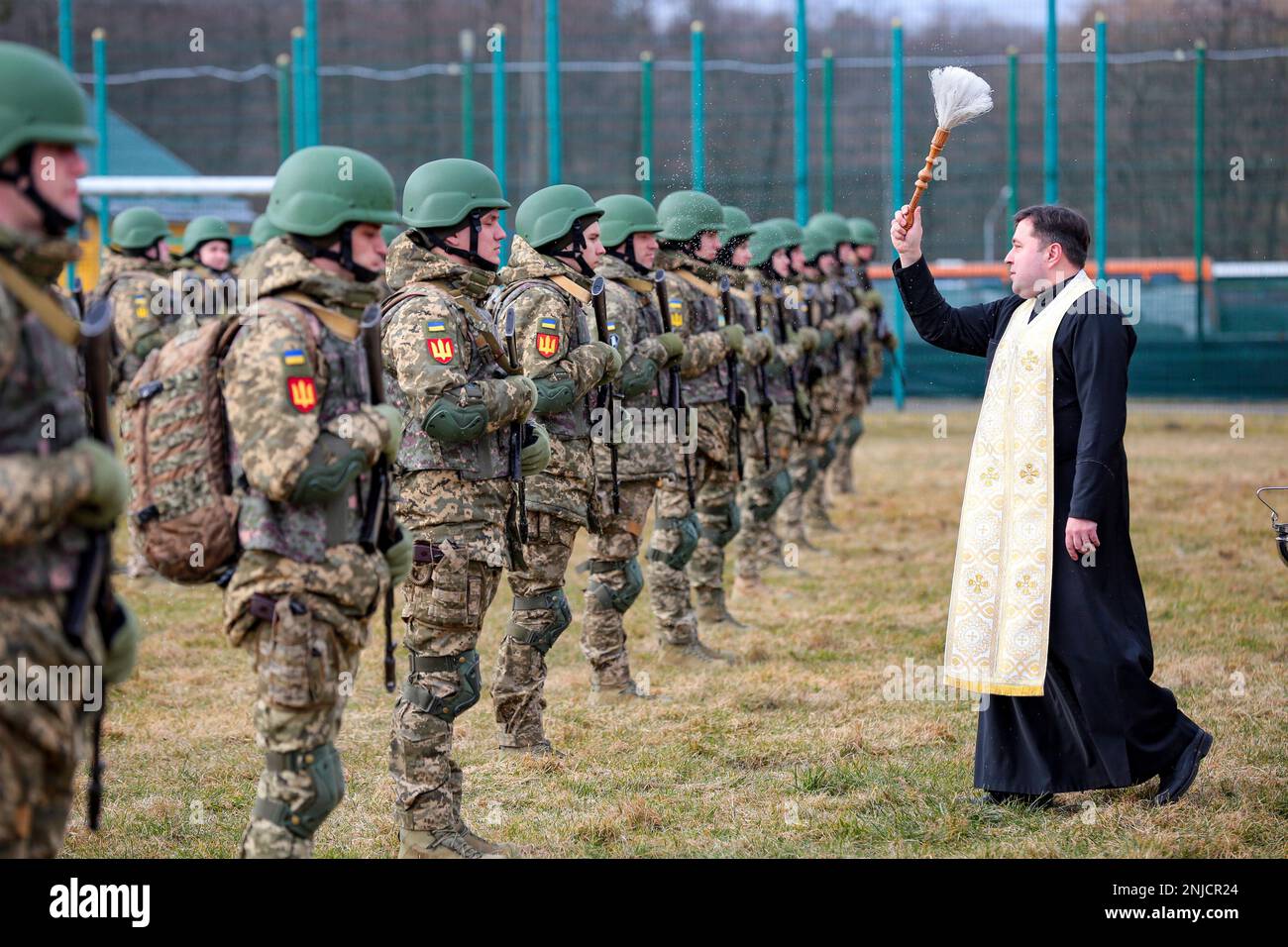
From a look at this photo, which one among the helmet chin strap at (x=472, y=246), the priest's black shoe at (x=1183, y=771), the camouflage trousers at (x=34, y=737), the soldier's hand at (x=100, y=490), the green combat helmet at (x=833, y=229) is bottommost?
the priest's black shoe at (x=1183, y=771)

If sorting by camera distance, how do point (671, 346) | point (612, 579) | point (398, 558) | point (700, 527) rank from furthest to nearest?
point (700, 527) → point (671, 346) → point (612, 579) → point (398, 558)

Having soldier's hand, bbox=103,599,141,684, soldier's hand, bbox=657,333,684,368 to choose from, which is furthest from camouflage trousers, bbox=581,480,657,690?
soldier's hand, bbox=103,599,141,684

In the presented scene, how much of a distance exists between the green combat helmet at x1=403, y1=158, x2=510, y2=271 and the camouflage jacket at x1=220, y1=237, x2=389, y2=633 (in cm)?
125

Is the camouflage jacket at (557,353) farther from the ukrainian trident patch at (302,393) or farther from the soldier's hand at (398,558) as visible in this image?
the ukrainian trident patch at (302,393)

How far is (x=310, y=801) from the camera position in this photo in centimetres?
405

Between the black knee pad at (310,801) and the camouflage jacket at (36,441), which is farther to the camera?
the black knee pad at (310,801)

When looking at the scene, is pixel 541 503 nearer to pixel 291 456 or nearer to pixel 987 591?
pixel 987 591

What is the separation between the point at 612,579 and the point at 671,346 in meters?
1.21

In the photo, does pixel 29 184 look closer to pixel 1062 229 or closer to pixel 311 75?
pixel 1062 229

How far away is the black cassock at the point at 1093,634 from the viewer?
543cm

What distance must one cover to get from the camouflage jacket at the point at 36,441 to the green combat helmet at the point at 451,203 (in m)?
2.19

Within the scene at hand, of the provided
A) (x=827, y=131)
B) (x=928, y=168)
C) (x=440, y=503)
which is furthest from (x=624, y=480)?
(x=827, y=131)

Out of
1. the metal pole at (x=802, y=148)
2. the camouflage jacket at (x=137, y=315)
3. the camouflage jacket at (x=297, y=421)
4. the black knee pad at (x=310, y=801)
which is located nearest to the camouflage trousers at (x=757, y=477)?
the camouflage jacket at (x=137, y=315)

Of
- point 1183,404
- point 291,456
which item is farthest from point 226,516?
point 1183,404
